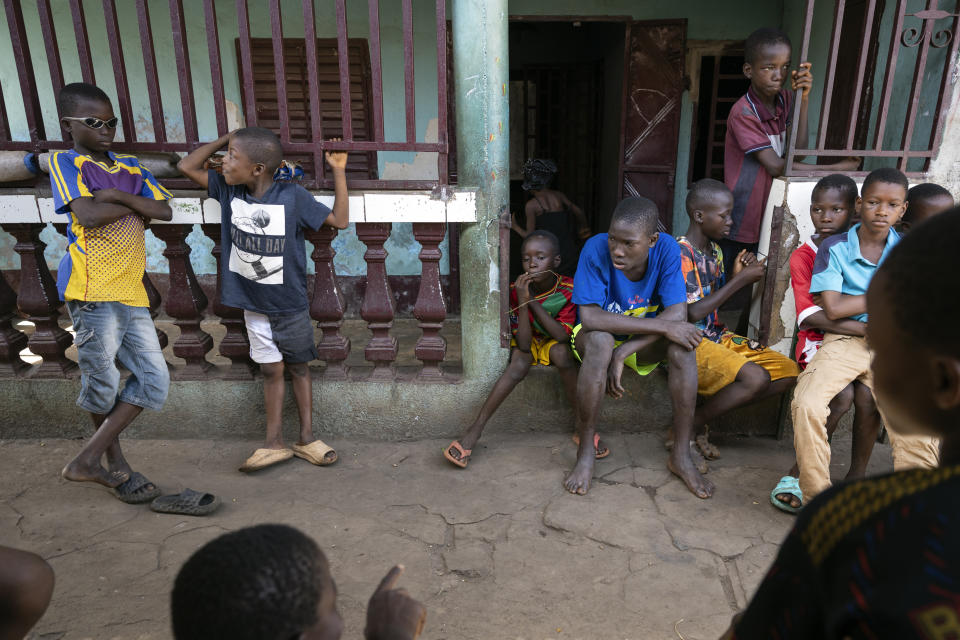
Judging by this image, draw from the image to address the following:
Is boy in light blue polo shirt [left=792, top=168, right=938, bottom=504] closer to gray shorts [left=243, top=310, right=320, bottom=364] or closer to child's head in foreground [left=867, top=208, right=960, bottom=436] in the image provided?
child's head in foreground [left=867, top=208, right=960, bottom=436]

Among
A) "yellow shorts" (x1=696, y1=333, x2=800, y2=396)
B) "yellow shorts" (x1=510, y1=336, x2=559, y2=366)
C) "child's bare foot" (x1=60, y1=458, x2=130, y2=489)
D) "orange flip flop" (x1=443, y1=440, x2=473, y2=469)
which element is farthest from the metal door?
"child's bare foot" (x1=60, y1=458, x2=130, y2=489)

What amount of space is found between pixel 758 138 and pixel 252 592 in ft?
10.1

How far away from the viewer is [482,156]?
9.80 ft

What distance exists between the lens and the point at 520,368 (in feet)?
10.2

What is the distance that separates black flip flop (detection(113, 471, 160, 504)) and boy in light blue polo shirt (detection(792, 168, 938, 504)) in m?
2.58

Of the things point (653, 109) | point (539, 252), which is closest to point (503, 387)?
point (539, 252)

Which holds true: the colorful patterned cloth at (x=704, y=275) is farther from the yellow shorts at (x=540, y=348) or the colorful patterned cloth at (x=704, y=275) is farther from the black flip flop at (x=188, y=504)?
the black flip flop at (x=188, y=504)

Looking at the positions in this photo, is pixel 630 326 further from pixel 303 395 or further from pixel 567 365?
pixel 303 395

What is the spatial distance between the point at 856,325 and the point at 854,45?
305cm

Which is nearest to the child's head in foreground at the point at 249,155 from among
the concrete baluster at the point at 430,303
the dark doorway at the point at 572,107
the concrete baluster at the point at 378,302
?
the concrete baluster at the point at 378,302

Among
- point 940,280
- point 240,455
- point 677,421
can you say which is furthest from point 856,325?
Result: point 240,455

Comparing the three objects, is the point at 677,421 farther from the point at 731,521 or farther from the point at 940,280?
the point at 940,280

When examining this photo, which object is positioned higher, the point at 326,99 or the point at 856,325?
the point at 326,99

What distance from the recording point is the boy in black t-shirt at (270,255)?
264cm
